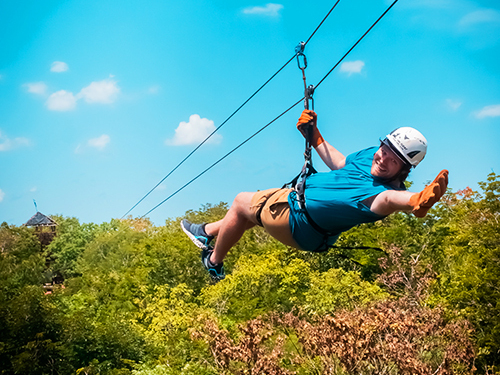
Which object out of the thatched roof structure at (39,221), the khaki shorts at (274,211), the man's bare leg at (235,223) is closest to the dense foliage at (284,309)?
the man's bare leg at (235,223)

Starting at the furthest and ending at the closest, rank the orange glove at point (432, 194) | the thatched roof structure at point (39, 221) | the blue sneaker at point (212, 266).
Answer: the thatched roof structure at point (39, 221) → the blue sneaker at point (212, 266) → the orange glove at point (432, 194)

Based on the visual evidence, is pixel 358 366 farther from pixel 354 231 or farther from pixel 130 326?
pixel 354 231

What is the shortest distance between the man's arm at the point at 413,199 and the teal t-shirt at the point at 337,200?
9cm

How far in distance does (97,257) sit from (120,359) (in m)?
20.7

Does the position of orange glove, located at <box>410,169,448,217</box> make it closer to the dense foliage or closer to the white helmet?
the white helmet

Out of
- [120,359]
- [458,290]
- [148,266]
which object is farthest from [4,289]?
[458,290]

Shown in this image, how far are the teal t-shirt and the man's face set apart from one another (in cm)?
5

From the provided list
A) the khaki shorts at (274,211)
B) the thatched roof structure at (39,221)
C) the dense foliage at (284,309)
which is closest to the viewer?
the khaki shorts at (274,211)

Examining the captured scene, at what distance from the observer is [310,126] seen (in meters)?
4.79

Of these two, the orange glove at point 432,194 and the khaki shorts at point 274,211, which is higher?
the khaki shorts at point 274,211

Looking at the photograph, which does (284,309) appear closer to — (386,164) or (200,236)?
(200,236)

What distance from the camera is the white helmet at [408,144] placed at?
3.83 meters

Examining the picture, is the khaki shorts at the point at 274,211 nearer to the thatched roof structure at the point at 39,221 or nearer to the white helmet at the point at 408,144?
the white helmet at the point at 408,144

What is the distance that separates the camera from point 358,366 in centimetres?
1187
